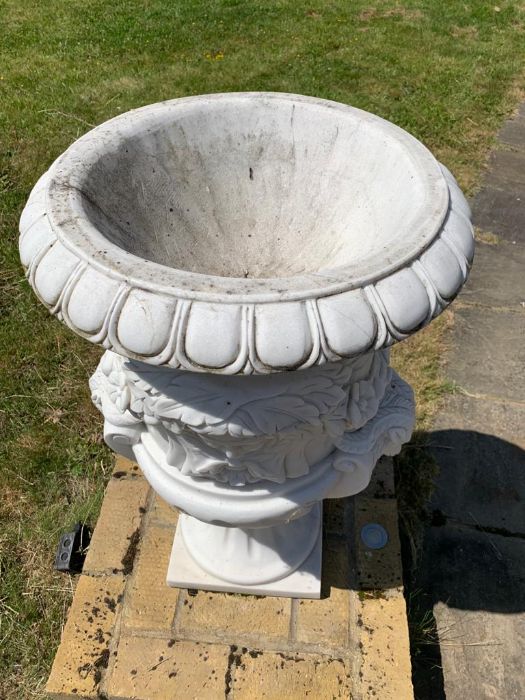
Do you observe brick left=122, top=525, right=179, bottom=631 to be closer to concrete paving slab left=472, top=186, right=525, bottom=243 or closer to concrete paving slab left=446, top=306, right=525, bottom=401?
concrete paving slab left=446, top=306, right=525, bottom=401

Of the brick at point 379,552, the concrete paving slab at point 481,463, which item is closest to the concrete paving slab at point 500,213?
the concrete paving slab at point 481,463

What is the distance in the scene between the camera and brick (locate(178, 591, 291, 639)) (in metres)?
1.76

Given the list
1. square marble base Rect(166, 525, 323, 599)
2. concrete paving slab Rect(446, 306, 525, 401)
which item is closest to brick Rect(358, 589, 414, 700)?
square marble base Rect(166, 525, 323, 599)

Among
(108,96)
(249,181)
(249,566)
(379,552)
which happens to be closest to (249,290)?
(249,181)

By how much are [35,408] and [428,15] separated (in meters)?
5.72

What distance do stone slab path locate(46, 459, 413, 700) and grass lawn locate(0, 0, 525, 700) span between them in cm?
30

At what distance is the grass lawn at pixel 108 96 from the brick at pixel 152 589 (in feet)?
1.20

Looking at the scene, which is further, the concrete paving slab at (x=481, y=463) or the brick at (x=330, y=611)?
the concrete paving slab at (x=481, y=463)

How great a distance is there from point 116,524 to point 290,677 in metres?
0.73

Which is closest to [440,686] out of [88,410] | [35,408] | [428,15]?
[88,410]

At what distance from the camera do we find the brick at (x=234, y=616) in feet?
5.77

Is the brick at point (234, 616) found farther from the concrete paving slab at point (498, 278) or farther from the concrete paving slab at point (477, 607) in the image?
the concrete paving slab at point (498, 278)

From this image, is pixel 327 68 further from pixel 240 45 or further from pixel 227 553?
pixel 227 553

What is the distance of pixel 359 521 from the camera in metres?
2.00
